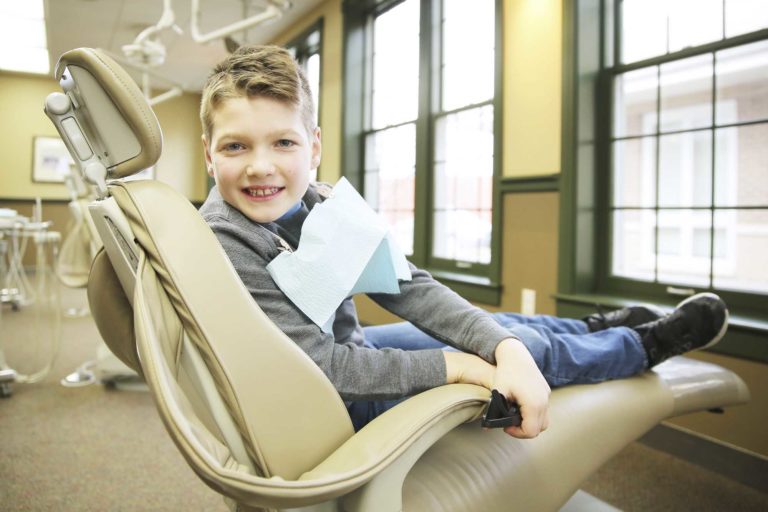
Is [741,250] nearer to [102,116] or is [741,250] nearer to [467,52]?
[467,52]

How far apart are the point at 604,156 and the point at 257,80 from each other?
1.88 m

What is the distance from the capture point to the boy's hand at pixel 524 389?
0.77 metres

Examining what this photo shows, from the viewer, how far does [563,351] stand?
1076 mm

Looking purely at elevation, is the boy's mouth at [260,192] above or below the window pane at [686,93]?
below

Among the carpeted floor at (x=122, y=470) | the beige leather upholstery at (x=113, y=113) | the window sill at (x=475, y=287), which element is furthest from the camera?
the window sill at (x=475, y=287)

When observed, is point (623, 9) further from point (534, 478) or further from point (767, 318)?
point (534, 478)

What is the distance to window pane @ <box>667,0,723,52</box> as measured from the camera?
6.45 ft

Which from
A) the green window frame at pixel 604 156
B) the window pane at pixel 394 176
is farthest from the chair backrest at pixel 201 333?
the window pane at pixel 394 176

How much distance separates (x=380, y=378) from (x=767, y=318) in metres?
1.59

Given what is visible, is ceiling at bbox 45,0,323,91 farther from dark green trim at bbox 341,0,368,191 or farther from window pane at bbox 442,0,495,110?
window pane at bbox 442,0,495,110

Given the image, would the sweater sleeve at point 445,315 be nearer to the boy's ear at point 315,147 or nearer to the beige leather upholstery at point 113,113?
the boy's ear at point 315,147

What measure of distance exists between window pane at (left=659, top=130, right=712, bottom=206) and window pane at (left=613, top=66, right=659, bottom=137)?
13cm

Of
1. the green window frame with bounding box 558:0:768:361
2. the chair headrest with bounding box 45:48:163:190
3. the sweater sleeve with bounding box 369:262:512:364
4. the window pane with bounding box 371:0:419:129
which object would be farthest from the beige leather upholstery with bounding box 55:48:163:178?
the window pane with bounding box 371:0:419:129

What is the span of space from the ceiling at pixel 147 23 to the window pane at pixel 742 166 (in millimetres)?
3245
